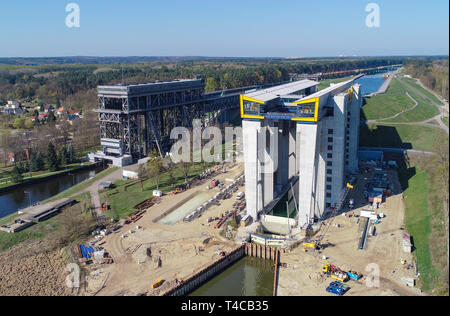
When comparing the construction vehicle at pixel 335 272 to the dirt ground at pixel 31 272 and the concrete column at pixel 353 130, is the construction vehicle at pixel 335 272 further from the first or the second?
the concrete column at pixel 353 130

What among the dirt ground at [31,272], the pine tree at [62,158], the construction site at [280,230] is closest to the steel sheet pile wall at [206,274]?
the construction site at [280,230]

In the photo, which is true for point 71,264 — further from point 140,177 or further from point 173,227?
point 140,177

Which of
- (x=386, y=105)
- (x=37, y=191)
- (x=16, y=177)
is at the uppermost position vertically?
(x=386, y=105)

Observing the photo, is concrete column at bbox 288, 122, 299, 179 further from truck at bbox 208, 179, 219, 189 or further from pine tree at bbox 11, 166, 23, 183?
pine tree at bbox 11, 166, 23, 183

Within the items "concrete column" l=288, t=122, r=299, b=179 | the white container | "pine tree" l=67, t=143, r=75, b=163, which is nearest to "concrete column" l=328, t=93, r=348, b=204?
"concrete column" l=288, t=122, r=299, b=179

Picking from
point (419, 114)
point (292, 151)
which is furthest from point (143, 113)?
point (419, 114)

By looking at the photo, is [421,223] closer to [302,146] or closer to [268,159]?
[302,146]
